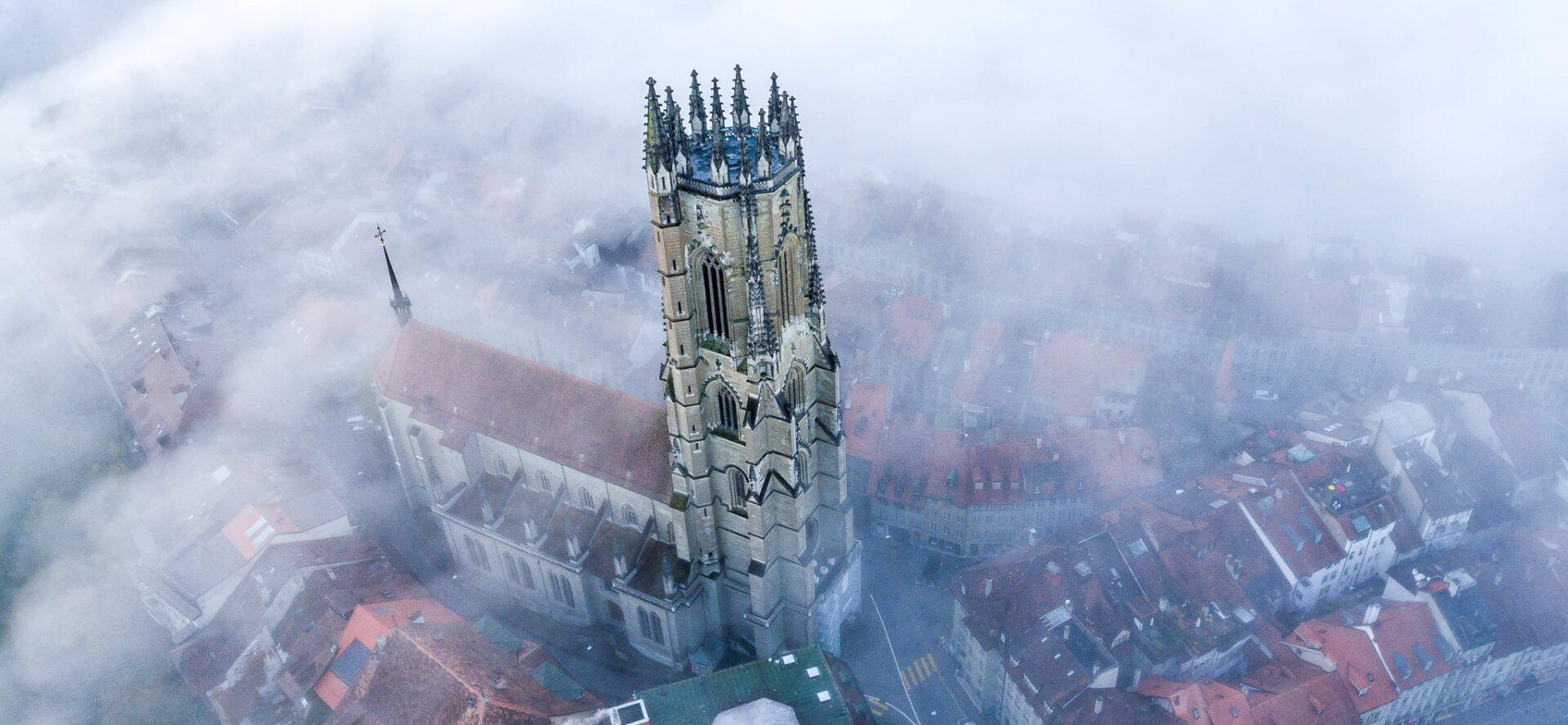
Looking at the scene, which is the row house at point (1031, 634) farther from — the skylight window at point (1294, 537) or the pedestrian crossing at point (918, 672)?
the skylight window at point (1294, 537)

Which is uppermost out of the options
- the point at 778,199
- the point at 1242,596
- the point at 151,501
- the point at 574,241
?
the point at 778,199

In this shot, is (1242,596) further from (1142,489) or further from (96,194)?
(96,194)

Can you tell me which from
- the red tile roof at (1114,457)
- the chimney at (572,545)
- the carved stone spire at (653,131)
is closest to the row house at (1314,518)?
the red tile roof at (1114,457)

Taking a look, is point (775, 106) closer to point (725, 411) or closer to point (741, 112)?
point (741, 112)

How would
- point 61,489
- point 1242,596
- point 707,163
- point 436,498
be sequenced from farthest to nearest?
point 61,489, point 436,498, point 1242,596, point 707,163

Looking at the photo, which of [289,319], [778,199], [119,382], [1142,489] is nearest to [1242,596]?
[1142,489]
